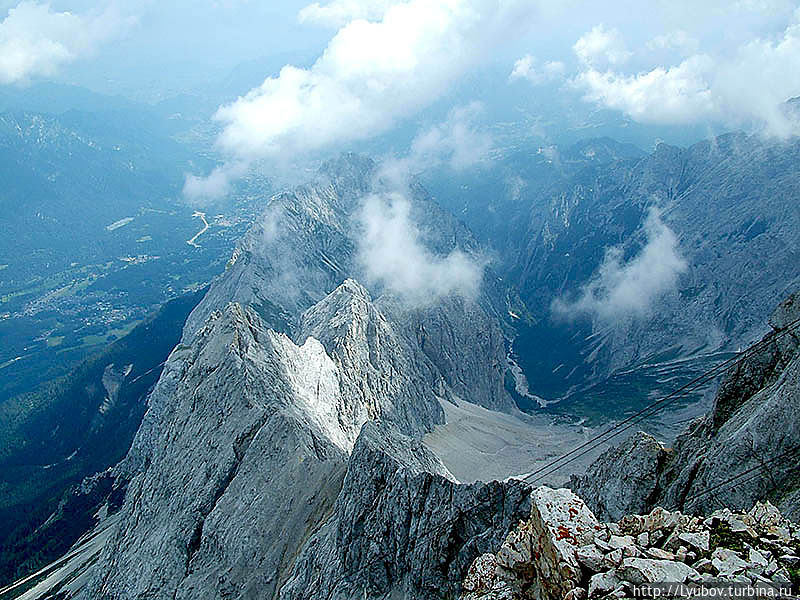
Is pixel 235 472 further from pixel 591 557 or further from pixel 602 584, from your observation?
pixel 602 584

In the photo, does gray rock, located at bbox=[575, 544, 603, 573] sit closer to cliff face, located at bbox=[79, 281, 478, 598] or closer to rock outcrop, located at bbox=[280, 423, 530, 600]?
rock outcrop, located at bbox=[280, 423, 530, 600]

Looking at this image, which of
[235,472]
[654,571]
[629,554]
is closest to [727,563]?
[654,571]

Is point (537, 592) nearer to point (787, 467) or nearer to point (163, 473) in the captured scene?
point (787, 467)

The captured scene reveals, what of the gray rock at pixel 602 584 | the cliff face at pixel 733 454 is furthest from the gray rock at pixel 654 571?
the cliff face at pixel 733 454

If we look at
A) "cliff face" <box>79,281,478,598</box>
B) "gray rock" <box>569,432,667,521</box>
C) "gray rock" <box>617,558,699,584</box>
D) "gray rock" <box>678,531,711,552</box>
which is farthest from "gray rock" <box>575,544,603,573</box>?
"cliff face" <box>79,281,478,598</box>

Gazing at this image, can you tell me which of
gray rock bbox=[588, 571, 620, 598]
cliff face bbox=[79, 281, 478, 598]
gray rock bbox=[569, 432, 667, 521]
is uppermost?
gray rock bbox=[588, 571, 620, 598]

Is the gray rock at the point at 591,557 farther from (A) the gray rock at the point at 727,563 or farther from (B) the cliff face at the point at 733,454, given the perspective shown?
(B) the cliff face at the point at 733,454

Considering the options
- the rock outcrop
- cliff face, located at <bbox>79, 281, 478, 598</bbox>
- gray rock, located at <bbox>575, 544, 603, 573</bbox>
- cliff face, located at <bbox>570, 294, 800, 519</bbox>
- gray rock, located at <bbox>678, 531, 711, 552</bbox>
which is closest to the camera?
gray rock, located at <bbox>575, 544, 603, 573</bbox>
